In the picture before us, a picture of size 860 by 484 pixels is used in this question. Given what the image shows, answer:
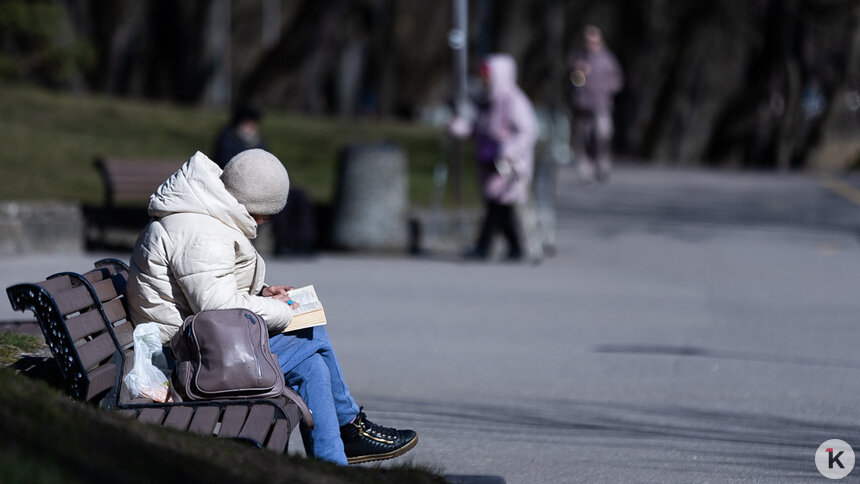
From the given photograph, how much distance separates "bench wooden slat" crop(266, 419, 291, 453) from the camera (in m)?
4.74

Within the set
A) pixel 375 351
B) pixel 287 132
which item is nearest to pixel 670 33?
pixel 287 132

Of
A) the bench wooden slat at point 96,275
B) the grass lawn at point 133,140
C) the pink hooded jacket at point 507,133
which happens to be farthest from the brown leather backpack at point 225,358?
the grass lawn at point 133,140

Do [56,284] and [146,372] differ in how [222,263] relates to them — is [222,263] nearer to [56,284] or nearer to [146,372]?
[146,372]

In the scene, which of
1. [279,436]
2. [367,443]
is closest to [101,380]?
[279,436]

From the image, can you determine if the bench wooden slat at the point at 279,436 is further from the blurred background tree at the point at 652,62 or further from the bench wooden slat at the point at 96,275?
the blurred background tree at the point at 652,62

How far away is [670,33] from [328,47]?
37.1 ft

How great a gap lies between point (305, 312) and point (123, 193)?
8.86m

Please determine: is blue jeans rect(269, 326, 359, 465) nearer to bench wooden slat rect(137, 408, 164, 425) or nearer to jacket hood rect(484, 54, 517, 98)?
bench wooden slat rect(137, 408, 164, 425)

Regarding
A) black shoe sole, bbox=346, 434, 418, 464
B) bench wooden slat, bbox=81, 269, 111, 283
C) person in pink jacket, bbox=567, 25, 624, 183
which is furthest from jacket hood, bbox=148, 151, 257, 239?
person in pink jacket, bbox=567, 25, 624, 183

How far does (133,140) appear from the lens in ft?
65.6

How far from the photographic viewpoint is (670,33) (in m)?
35.5

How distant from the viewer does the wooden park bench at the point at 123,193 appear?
13648 mm

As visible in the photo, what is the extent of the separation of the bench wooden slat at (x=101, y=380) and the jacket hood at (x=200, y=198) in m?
0.61

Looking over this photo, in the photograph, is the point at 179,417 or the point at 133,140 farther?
the point at 133,140
